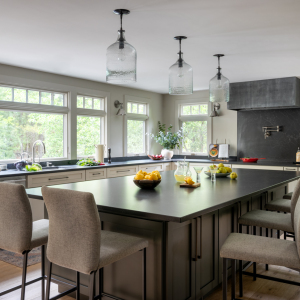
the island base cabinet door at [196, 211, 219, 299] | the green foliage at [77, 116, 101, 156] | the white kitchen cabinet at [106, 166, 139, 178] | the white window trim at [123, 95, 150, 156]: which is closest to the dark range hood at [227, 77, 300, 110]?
the white window trim at [123, 95, 150, 156]

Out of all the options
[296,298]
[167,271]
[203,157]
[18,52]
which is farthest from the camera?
[203,157]

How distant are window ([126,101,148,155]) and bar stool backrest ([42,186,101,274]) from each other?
16.9 feet

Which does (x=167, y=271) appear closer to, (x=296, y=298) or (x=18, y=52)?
(x=296, y=298)

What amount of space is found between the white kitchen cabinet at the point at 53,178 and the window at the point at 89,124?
1.03 metres

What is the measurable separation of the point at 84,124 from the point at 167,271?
4393 millimetres

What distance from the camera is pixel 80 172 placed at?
16.7 ft

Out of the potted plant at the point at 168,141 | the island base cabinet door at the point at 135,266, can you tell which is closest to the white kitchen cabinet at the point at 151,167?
the potted plant at the point at 168,141

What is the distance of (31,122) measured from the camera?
531cm

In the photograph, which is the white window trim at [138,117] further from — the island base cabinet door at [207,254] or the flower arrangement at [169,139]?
the island base cabinet door at [207,254]

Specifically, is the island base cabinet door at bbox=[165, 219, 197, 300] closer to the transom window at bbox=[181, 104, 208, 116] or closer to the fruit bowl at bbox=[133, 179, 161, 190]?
the fruit bowl at bbox=[133, 179, 161, 190]

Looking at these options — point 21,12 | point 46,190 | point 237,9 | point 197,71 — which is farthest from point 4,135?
point 237,9

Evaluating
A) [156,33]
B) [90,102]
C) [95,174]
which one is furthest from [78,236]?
[90,102]

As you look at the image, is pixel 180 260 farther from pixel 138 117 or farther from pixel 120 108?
pixel 138 117

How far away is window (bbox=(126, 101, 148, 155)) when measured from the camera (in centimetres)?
711
